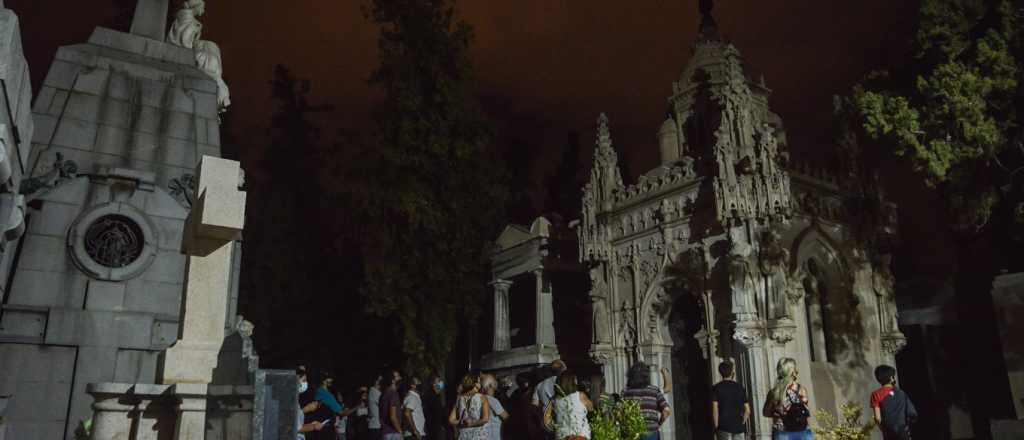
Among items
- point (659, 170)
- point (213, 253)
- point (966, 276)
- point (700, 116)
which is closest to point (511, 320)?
point (659, 170)

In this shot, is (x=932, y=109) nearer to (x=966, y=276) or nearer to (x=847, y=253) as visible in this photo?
(x=847, y=253)

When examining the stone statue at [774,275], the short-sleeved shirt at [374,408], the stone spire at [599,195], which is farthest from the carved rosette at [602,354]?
the short-sleeved shirt at [374,408]

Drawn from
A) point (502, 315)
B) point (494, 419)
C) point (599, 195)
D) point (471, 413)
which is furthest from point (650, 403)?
point (502, 315)

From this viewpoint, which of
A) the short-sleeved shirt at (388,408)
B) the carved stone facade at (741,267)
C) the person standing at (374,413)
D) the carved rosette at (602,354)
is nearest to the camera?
the short-sleeved shirt at (388,408)

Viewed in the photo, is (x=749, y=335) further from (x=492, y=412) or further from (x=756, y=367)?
(x=492, y=412)

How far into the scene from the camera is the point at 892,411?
8195 millimetres

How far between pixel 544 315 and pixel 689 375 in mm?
A: 4581

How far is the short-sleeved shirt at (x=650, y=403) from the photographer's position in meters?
8.38

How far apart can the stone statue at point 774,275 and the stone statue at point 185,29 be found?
499 inches

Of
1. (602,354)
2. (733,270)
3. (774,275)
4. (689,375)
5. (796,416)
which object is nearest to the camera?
(796,416)

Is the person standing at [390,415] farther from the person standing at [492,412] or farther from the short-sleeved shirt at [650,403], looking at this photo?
the short-sleeved shirt at [650,403]

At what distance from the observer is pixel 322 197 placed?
29.4 metres

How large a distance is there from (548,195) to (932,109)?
17131 millimetres

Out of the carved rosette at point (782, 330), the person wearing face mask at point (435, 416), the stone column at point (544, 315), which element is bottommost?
the person wearing face mask at point (435, 416)
